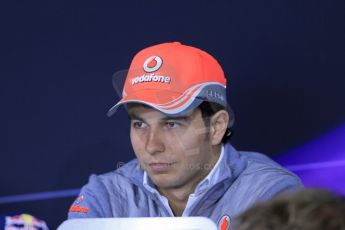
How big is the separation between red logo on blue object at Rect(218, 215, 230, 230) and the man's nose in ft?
0.65

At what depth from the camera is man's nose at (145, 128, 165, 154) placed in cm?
145

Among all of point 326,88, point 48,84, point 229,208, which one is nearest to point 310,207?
point 229,208

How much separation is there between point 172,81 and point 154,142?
140 millimetres

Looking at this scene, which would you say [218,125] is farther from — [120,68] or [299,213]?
[299,213]

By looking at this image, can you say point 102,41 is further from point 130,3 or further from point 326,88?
point 326,88

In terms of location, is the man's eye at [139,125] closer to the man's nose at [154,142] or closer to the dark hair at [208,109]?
the man's nose at [154,142]

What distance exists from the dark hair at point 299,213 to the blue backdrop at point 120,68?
1364 millimetres

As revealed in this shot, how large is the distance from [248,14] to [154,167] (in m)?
0.65

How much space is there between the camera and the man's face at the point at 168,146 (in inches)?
57.3

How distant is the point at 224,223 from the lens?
140 centimetres

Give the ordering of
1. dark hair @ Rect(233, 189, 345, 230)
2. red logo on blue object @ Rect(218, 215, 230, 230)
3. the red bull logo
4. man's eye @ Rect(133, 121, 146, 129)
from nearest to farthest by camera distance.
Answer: dark hair @ Rect(233, 189, 345, 230)
red logo on blue object @ Rect(218, 215, 230, 230)
man's eye @ Rect(133, 121, 146, 129)
the red bull logo

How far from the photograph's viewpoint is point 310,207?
548 millimetres

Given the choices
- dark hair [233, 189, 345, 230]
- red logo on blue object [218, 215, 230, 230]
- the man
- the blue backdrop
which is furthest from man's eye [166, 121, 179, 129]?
dark hair [233, 189, 345, 230]

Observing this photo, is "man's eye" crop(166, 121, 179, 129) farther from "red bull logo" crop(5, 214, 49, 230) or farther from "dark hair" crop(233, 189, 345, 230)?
"dark hair" crop(233, 189, 345, 230)
